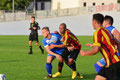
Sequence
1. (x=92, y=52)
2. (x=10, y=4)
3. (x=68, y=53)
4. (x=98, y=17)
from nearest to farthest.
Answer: (x=92, y=52)
(x=98, y=17)
(x=68, y=53)
(x=10, y=4)

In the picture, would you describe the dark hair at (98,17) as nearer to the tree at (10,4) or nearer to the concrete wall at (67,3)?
the tree at (10,4)

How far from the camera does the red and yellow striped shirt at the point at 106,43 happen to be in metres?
6.29

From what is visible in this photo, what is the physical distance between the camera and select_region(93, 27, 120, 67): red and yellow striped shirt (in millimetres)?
6285

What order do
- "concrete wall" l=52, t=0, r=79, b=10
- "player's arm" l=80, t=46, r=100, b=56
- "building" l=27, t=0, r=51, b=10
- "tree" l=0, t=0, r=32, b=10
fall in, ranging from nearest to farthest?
"player's arm" l=80, t=46, r=100, b=56 < "tree" l=0, t=0, r=32, b=10 < "concrete wall" l=52, t=0, r=79, b=10 < "building" l=27, t=0, r=51, b=10

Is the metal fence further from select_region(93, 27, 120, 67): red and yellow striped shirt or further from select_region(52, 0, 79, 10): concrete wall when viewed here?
select_region(93, 27, 120, 67): red and yellow striped shirt

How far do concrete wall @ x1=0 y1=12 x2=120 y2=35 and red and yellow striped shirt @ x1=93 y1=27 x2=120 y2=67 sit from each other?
126 feet

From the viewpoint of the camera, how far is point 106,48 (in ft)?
20.9

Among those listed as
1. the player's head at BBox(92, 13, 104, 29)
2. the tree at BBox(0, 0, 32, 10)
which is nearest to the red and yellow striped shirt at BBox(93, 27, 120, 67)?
the player's head at BBox(92, 13, 104, 29)

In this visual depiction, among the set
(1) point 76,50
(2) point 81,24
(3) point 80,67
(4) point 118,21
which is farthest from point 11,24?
(1) point 76,50

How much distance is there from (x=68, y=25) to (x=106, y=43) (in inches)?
1563

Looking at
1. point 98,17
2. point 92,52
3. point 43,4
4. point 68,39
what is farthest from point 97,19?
point 43,4

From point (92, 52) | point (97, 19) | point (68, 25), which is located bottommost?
point (68, 25)

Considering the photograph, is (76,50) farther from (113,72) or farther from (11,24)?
(11,24)

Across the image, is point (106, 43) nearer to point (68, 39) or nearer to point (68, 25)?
point (68, 39)
